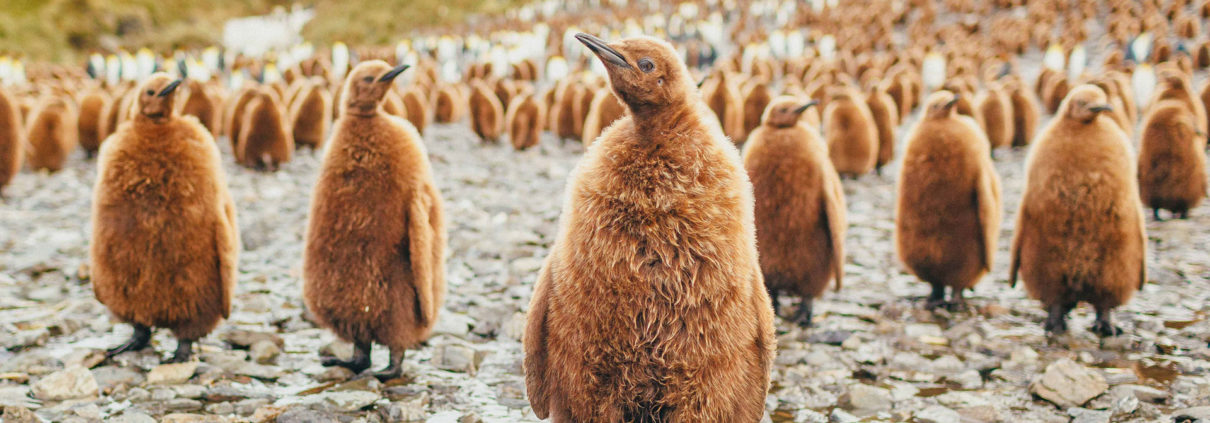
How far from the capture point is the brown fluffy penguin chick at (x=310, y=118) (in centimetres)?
1128

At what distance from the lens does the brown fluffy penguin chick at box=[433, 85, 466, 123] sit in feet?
50.5

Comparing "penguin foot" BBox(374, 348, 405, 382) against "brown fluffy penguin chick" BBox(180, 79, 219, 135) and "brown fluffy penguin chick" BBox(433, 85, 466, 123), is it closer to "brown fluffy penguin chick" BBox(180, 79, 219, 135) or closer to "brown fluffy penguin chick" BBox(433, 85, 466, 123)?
"brown fluffy penguin chick" BBox(180, 79, 219, 135)

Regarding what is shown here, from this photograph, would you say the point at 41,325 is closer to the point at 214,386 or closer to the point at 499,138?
the point at 214,386

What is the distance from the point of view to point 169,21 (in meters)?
50.2

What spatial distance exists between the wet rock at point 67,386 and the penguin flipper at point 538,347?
245 cm

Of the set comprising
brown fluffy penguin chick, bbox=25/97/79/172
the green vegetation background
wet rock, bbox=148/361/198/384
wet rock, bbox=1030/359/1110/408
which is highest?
the green vegetation background

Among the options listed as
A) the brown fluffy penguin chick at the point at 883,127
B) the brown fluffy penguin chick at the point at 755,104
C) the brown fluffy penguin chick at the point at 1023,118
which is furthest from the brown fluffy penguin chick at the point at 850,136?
the brown fluffy penguin chick at the point at 1023,118

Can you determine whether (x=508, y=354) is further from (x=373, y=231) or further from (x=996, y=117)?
(x=996, y=117)

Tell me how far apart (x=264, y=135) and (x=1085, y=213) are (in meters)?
8.68

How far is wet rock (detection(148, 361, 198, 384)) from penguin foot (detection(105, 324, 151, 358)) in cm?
32

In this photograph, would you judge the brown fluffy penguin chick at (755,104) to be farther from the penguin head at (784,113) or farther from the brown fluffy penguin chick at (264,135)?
the penguin head at (784,113)

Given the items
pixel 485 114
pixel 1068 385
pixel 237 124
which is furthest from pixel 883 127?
pixel 237 124

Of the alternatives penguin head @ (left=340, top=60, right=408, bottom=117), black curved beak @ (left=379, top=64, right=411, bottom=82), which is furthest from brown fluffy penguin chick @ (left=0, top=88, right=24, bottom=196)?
black curved beak @ (left=379, top=64, right=411, bottom=82)

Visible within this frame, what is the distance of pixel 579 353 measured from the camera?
8.72ft
